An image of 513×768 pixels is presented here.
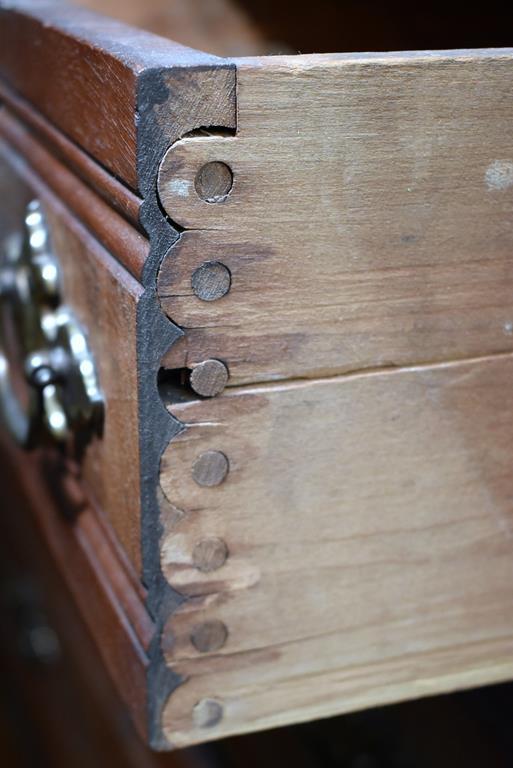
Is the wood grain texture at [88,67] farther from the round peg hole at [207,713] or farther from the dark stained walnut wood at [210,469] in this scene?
the round peg hole at [207,713]

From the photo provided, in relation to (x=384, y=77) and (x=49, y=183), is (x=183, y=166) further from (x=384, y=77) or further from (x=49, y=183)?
(x=49, y=183)

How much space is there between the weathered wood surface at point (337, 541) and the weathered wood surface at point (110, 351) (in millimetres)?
37

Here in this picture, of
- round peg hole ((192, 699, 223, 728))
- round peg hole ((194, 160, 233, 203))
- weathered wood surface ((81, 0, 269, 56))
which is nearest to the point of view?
round peg hole ((194, 160, 233, 203))

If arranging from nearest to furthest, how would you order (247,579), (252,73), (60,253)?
1. (252,73)
2. (247,579)
3. (60,253)

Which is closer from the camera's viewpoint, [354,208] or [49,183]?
[354,208]

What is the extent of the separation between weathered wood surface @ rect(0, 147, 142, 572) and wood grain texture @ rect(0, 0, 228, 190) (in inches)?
2.2

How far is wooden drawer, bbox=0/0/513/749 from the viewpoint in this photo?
1.74 ft

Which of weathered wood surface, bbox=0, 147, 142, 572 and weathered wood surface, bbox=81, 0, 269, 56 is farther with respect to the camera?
weathered wood surface, bbox=81, 0, 269, 56

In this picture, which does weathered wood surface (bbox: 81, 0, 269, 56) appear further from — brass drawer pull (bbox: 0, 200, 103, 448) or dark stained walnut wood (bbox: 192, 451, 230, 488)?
dark stained walnut wood (bbox: 192, 451, 230, 488)

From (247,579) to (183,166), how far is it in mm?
235

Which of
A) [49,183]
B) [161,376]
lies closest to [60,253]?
[49,183]

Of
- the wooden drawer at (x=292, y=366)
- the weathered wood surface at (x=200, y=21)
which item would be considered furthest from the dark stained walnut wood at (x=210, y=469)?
the weathered wood surface at (x=200, y=21)

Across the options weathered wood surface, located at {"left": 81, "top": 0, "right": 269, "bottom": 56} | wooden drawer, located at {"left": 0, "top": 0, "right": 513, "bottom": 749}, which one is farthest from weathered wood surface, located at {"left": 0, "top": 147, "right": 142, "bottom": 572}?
weathered wood surface, located at {"left": 81, "top": 0, "right": 269, "bottom": 56}

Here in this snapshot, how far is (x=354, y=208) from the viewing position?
554 millimetres
